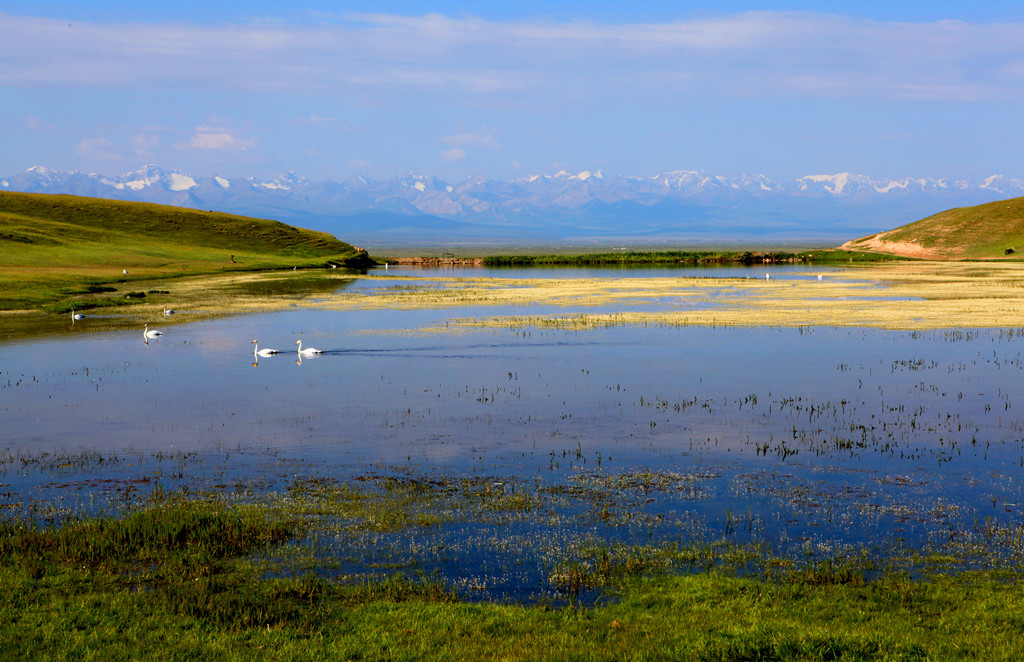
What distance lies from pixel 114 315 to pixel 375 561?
5190 cm

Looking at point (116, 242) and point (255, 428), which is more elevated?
point (116, 242)

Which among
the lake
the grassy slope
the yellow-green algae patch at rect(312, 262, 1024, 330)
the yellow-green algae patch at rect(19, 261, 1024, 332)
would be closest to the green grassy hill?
the yellow-green algae patch at rect(19, 261, 1024, 332)

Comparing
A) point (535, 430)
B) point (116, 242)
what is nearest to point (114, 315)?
point (535, 430)

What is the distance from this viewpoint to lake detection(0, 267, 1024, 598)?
58.1 ft

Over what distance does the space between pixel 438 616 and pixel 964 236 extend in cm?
16224

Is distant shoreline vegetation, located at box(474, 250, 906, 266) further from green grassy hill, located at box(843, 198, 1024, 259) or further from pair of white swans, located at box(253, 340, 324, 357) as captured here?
pair of white swans, located at box(253, 340, 324, 357)

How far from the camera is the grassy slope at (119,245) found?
283 feet

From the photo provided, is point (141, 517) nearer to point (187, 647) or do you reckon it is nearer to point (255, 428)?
point (187, 647)

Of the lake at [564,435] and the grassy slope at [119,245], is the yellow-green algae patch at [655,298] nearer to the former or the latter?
the grassy slope at [119,245]

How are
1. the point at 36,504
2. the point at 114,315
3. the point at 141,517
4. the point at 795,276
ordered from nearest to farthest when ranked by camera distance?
the point at 141,517
the point at 36,504
the point at 114,315
the point at 795,276

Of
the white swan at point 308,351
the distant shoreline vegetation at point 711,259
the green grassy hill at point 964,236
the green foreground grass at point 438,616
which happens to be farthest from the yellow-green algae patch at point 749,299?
the distant shoreline vegetation at point 711,259

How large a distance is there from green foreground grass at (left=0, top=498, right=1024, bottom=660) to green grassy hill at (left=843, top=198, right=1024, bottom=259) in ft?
462

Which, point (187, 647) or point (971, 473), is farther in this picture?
point (971, 473)

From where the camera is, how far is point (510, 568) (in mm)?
15812
